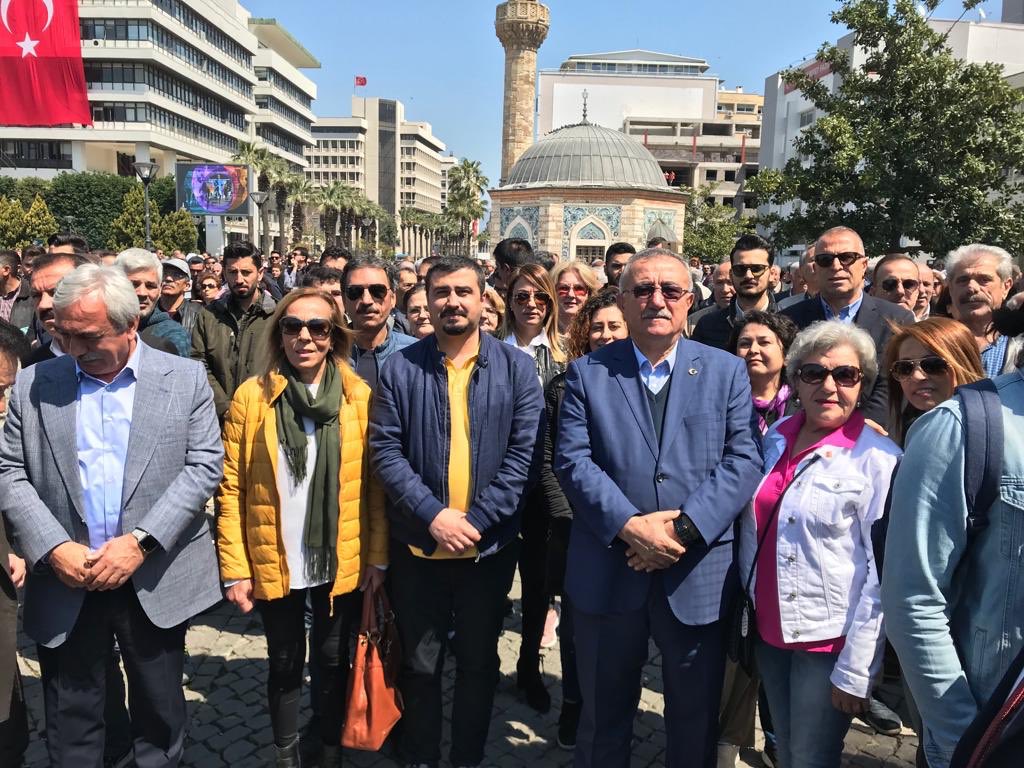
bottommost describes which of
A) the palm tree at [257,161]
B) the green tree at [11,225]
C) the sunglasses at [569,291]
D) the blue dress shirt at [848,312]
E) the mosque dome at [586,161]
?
the blue dress shirt at [848,312]

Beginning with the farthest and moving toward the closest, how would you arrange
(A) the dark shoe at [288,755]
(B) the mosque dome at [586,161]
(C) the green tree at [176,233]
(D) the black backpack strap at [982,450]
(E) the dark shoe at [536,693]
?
(C) the green tree at [176,233] < (B) the mosque dome at [586,161] < (E) the dark shoe at [536,693] < (A) the dark shoe at [288,755] < (D) the black backpack strap at [982,450]

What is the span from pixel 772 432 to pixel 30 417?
2840 mm

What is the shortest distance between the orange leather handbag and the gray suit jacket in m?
0.69

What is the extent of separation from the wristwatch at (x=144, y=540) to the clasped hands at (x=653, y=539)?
1786mm

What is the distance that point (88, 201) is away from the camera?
4622 cm

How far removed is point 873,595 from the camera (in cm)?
251

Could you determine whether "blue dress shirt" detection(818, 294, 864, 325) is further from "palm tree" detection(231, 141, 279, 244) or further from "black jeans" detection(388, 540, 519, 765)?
"palm tree" detection(231, 141, 279, 244)

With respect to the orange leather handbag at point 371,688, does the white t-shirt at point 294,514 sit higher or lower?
higher

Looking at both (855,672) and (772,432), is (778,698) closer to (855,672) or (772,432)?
(855,672)

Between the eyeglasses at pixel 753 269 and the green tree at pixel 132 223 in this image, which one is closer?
the eyeglasses at pixel 753 269

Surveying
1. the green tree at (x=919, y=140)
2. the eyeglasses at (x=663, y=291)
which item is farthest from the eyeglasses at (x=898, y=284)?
the green tree at (x=919, y=140)

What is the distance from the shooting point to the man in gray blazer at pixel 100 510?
2.75m

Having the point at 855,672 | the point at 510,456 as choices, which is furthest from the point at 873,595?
the point at 510,456

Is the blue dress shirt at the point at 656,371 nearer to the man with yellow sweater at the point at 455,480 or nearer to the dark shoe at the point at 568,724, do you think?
the man with yellow sweater at the point at 455,480
